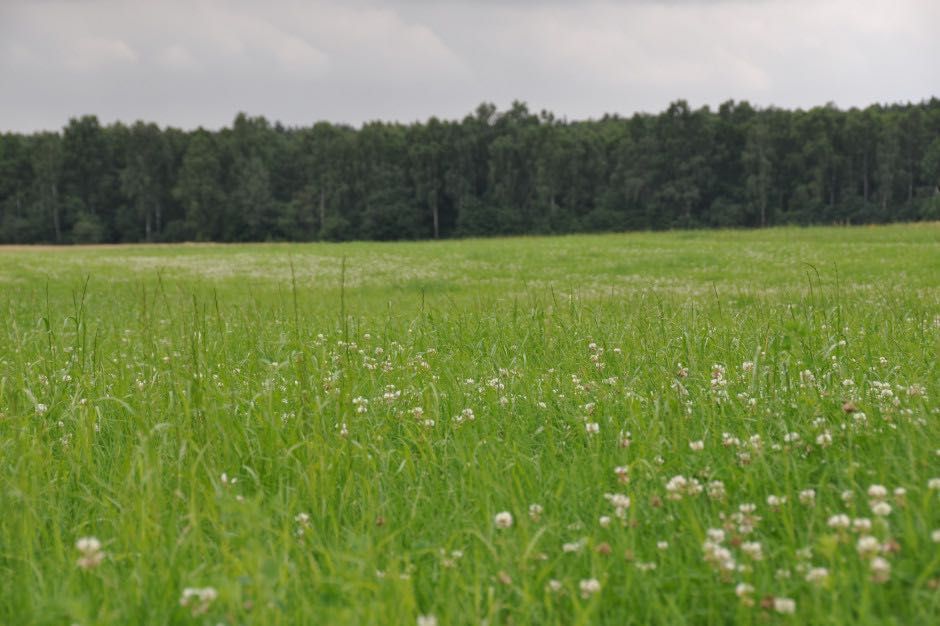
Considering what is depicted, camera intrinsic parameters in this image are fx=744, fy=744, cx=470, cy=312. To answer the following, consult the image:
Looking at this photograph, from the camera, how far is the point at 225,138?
10500 cm

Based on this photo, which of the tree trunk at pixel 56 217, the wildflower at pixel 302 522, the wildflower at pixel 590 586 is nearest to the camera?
the wildflower at pixel 590 586

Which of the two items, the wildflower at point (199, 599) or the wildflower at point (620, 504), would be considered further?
the wildflower at point (620, 504)

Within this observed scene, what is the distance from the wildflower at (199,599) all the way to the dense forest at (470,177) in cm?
9243

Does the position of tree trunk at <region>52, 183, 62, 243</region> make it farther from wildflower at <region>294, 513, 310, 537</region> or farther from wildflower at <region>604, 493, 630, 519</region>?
wildflower at <region>604, 493, 630, 519</region>

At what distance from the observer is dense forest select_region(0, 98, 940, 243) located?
94.1 metres

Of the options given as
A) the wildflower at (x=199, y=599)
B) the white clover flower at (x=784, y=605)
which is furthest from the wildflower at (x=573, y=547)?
the wildflower at (x=199, y=599)

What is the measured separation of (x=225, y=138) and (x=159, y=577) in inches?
4357

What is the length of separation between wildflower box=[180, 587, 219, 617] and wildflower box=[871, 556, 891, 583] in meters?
1.97

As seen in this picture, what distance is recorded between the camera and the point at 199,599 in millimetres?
2402

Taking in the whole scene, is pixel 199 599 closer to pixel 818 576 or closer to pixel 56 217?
pixel 818 576

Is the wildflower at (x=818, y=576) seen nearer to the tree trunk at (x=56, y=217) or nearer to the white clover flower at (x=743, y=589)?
the white clover flower at (x=743, y=589)

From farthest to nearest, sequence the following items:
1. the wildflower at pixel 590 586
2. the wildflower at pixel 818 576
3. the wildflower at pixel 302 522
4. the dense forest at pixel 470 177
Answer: the dense forest at pixel 470 177, the wildflower at pixel 302 522, the wildflower at pixel 590 586, the wildflower at pixel 818 576

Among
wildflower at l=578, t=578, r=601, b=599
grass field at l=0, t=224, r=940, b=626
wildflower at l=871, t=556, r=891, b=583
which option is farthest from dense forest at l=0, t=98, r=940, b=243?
wildflower at l=871, t=556, r=891, b=583

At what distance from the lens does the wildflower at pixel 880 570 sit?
2150 mm
